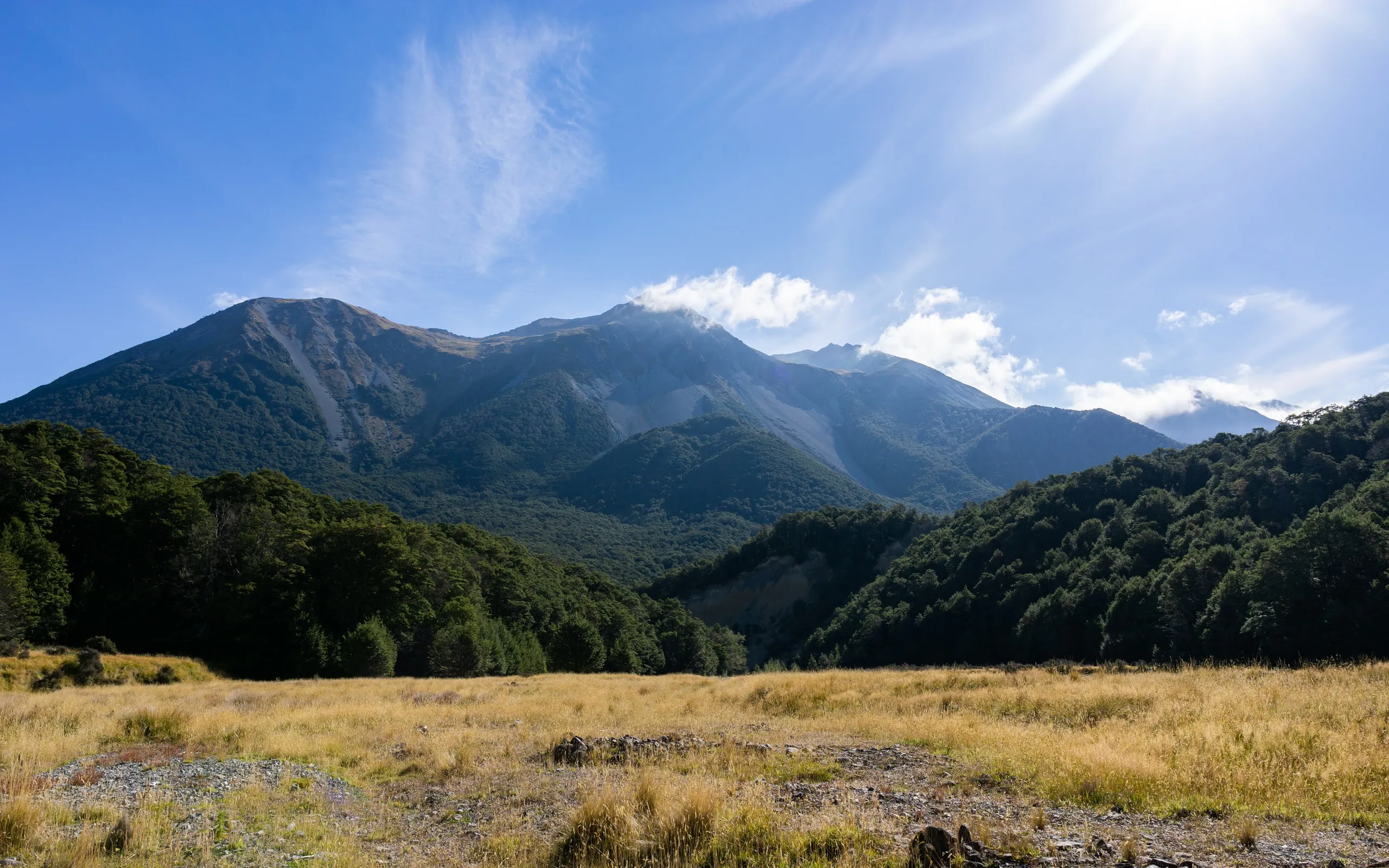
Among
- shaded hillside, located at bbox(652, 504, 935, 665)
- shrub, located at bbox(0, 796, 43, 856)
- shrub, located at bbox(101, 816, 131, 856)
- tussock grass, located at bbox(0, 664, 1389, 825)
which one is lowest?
shaded hillside, located at bbox(652, 504, 935, 665)

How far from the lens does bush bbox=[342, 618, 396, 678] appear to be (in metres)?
35.2

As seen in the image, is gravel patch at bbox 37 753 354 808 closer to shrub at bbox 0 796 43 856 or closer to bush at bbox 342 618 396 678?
shrub at bbox 0 796 43 856

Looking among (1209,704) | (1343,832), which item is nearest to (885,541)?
(1209,704)

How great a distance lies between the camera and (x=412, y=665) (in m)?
45.8

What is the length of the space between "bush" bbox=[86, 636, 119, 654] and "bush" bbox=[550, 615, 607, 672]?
25747mm

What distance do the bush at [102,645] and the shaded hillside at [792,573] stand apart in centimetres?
8440

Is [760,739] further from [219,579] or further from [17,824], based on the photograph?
[219,579]

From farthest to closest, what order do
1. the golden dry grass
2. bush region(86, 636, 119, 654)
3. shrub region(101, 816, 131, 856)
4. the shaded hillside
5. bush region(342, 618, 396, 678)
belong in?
the shaded hillside < bush region(342, 618, 396, 678) < bush region(86, 636, 119, 654) < the golden dry grass < shrub region(101, 816, 131, 856)

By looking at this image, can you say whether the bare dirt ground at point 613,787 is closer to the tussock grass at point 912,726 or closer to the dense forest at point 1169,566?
the tussock grass at point 912,726

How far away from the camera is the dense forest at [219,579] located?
34344 mm

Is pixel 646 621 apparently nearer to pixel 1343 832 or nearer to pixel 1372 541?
pixel 1372 541

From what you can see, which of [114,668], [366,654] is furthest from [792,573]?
[114,668]

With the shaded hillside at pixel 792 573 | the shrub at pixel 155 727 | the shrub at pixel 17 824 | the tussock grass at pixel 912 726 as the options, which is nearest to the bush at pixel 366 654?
the tussock grass at pixel 912 726

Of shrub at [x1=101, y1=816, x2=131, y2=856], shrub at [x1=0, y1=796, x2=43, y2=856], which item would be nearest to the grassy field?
Answer: shrub at [x1=0, y1=796, x2=43, y2=856]
